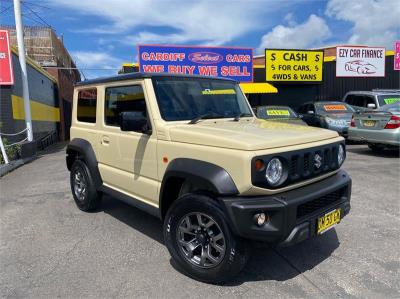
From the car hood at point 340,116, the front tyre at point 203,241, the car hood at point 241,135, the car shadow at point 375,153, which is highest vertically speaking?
the car hood at point 241,135

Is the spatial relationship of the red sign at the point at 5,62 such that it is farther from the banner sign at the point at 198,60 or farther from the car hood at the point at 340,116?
the car hood at the point at 340,116

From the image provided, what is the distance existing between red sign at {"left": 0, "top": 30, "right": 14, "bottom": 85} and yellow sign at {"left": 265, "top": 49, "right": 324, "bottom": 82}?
1213 centimetres

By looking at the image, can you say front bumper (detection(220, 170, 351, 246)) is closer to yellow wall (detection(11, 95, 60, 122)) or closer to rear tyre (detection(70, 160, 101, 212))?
rear tyre (detection(70, 160, 101, 212))

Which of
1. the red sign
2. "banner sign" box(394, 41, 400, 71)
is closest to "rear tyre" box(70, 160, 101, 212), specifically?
the red sign

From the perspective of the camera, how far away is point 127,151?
4254 mm

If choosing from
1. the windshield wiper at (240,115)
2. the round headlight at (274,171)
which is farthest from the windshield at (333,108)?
the round headlight at (274,171)

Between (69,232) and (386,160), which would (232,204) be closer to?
(69,232)

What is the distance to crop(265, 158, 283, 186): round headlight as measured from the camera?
2978 millimetres

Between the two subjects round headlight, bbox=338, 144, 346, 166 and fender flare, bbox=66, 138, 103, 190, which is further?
fender flare, bbox=66, 138, 103, 190

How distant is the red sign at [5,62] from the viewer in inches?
438

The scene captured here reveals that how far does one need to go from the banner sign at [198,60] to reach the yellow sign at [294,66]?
1146 mm

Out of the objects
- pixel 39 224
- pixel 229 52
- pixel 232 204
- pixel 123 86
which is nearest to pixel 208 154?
pixel 232 204

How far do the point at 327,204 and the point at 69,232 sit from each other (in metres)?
3.18

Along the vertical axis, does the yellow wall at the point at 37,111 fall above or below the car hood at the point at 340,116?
above
